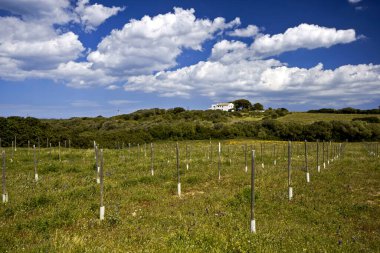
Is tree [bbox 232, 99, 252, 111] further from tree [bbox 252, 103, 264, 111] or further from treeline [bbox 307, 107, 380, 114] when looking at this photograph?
treeline [bbox 307, 107, 380, 114]

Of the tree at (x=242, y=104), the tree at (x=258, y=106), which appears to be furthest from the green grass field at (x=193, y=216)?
the tree at (x=242, y=104)

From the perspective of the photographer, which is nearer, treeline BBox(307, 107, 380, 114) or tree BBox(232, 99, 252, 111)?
treeline BBox(307, 107, 380, 114)

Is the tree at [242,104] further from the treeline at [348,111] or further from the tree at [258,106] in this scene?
the treeline at [348,111]

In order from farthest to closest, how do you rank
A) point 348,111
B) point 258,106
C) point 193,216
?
point 258,106, point 348,111, point 193,216

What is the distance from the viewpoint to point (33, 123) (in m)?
67.3

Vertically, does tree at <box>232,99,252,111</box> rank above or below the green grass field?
above

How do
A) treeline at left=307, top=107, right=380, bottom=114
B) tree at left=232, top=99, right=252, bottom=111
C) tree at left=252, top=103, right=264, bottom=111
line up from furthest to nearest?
1. tree at left=232, top=99, right=252, bottom=111
2. tree at left=252, top=103, right=264, bottom=111
3. treeline at left=307, top=107, right=380, bottom=114

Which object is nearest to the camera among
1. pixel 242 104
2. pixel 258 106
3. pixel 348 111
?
pixel 348 111

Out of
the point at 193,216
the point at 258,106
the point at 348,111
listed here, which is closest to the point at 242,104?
the point at 258,106

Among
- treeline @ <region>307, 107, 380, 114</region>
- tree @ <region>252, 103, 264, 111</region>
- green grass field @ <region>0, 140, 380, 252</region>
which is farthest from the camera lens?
tree @ <region>252, 103, 264, 111</region>

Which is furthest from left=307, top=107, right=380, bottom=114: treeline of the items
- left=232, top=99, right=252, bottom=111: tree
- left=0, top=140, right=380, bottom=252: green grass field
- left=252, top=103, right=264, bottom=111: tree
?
left=0, top=140, right=380, bottom=252: green grass field

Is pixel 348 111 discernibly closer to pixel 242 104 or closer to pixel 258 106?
pixel 258 106

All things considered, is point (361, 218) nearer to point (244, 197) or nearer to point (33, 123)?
point (244, 197)

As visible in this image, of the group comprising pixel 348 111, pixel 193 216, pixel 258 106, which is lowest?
pixel 193 216
